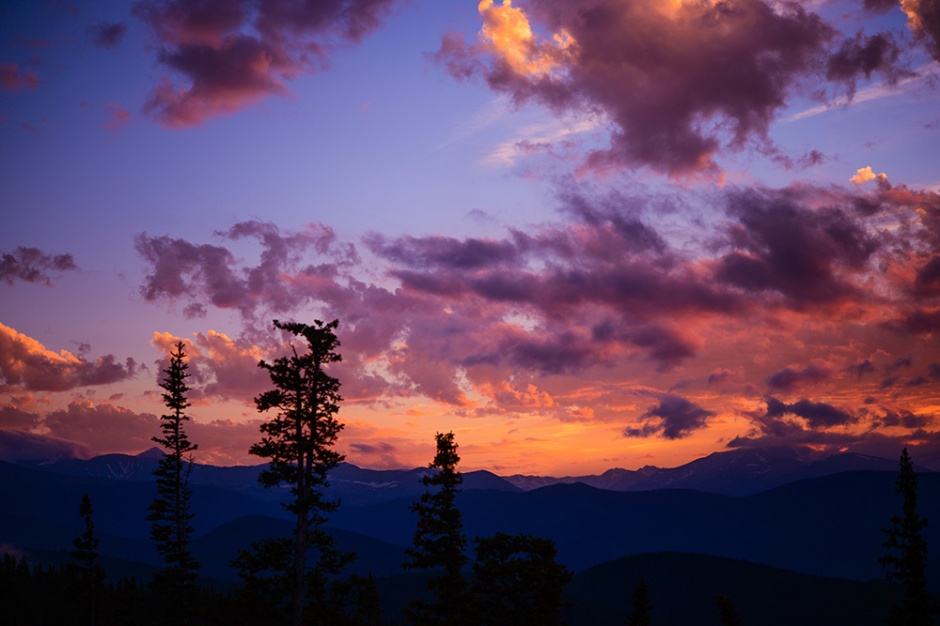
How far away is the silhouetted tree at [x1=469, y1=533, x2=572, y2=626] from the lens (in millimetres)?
41719

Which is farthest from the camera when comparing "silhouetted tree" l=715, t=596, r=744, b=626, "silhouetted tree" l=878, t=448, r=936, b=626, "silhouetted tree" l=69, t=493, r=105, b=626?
"silhouetted tree" l=69, t=493, r=105, b=626

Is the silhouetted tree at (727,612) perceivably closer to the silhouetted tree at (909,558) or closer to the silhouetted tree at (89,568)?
the silhouetted tree at (909,558)

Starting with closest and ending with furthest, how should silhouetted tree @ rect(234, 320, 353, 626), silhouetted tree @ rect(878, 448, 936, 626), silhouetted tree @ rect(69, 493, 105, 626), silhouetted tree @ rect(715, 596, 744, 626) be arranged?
silhouetted tree @ rect(234, 320, 353, 626), silhouetted tree @ rect(878, 448, 936, 626), silhouetted tree @ rect(715, 596, 744, 626), silhouetted tree @ rect(69, 493, 105, 626)

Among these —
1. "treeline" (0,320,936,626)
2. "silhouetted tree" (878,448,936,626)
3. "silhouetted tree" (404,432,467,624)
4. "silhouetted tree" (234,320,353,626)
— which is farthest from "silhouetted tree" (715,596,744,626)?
"silhouetted tree" (234,320,353,626)

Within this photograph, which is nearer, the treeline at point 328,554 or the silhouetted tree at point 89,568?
the treeline at point 328,554

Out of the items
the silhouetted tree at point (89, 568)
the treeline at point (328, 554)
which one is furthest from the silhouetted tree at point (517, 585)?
the silhouetted tree at point (89, 568)

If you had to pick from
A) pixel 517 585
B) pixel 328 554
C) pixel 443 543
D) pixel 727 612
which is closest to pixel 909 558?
pixel 727 612

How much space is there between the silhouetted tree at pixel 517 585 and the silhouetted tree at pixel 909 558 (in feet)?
67.6

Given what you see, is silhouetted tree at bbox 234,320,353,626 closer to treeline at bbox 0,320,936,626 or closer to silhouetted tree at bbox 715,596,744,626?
treeline at bbox 0,320,936,626

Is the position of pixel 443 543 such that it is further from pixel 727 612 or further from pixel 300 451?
pixel 727 612

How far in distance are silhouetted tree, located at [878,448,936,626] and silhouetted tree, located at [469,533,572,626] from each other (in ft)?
67.6

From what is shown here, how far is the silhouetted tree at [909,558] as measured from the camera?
46875 mm

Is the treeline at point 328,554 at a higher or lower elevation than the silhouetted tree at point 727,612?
higher

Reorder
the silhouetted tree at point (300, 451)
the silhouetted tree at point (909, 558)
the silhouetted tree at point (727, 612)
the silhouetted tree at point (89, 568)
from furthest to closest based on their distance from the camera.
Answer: the silhouetted tree at point (89, 568) < the silhouetted tree at point (727, 612) < the silhouetted tree at point (909, 558) < the silhouetted tree at point (300, 451)
